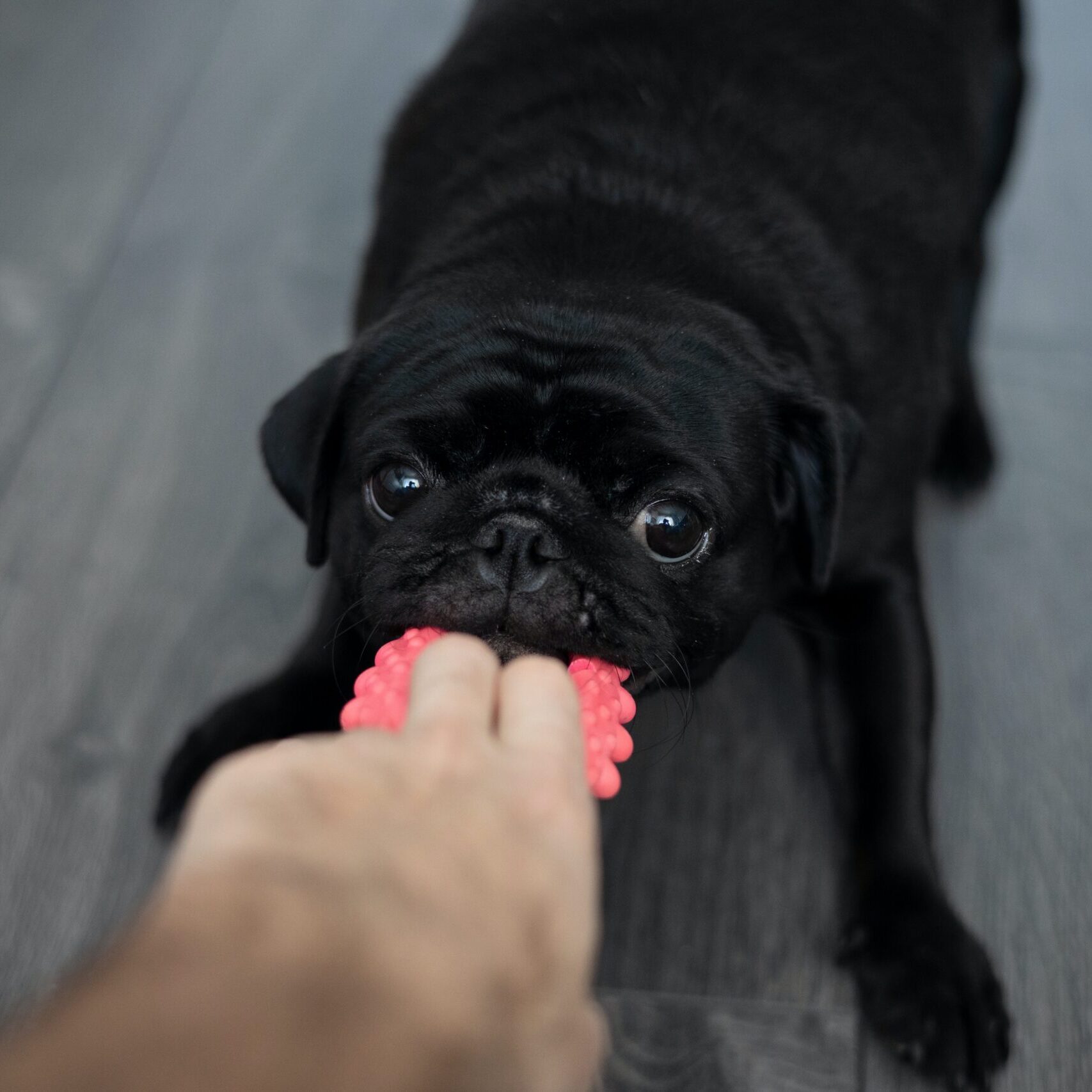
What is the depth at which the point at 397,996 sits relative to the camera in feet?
1.52

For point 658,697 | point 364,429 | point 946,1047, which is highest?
point 364,429

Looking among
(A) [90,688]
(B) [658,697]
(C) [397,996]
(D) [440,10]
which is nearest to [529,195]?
(B) [658,697]

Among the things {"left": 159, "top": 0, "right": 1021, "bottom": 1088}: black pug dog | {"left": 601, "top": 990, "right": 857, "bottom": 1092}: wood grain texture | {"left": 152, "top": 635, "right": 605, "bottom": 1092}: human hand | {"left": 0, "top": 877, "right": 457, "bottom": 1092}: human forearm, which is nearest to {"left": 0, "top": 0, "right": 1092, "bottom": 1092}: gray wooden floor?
{"left": 601, "top": 990, "right": 857, "bottom": 1092}: wood grain texture

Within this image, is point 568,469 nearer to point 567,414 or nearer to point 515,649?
point 567,414

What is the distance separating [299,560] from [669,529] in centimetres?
84

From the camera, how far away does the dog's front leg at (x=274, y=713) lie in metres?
1.61

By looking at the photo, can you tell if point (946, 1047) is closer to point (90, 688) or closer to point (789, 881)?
point (789, 881)

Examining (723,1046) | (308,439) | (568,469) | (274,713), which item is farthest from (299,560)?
(723,1046)

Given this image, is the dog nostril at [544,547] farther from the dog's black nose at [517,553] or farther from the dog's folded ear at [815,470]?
the dog's folded ear at [815,470]

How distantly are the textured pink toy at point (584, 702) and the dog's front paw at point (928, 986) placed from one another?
0.53 metres

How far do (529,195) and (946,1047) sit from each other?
3.65 feet

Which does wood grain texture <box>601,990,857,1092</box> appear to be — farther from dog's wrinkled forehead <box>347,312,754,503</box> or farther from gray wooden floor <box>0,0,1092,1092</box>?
dog's wrinkled forehead <box>347,312,754,503</box>

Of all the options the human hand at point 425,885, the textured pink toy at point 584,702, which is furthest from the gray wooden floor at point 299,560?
the human hand at point 425,885

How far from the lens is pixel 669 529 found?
1.25 meters
